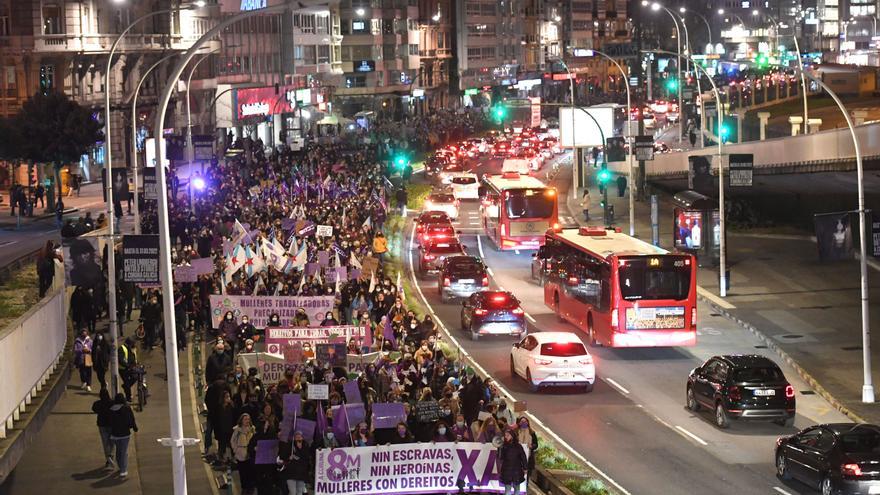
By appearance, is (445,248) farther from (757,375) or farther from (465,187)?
(465,187)

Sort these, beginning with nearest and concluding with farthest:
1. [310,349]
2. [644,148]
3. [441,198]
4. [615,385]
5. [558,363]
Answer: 1. [310,349]
2. [558,363]
3. [615,385]
4. [644,148]
5. [441,198]

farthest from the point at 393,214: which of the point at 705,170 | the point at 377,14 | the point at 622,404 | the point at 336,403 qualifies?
the point at 377,14

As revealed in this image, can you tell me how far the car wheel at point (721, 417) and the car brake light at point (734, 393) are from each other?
1.19 feet

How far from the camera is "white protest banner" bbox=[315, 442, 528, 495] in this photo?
75.8 ft

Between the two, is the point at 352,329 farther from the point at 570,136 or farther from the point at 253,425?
the point at 570,136

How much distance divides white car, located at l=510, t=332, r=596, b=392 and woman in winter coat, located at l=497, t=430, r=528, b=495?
11074 mm

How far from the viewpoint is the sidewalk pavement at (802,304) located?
37.1 metres

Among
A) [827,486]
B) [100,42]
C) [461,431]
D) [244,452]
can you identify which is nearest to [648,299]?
[827,486]

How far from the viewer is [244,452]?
23.7 metres

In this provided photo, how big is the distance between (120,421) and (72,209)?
43.2 metres

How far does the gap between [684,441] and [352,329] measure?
6.86 m

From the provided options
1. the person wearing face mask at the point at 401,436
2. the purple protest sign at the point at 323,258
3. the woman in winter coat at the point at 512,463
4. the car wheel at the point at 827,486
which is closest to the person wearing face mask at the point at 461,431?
the person wearing face mask at the point at 401,436

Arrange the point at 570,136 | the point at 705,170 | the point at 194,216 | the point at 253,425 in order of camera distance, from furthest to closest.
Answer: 1. the point at 570,136
2. the point at 705,170
3. the point at 194,216
4. the point at 253,425

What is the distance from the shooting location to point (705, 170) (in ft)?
188
